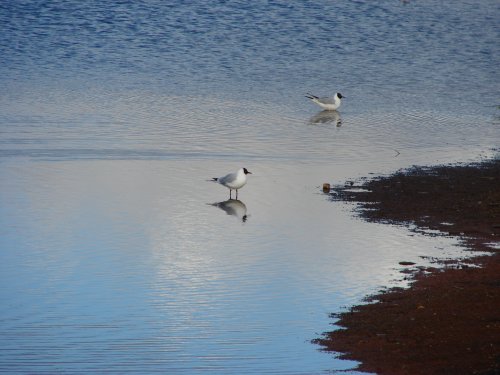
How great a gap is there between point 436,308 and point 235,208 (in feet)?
20.0

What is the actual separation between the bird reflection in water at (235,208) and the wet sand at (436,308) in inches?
69.1

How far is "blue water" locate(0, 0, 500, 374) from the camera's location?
12.1 metres

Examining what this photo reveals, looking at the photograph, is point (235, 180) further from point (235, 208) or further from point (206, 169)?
point (206, 169)

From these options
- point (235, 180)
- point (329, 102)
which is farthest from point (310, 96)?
point (235, 180)

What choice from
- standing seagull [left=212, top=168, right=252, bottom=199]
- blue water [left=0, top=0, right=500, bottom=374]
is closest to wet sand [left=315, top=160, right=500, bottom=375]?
blue water [left=0, top=0, right=500, bottom=374]

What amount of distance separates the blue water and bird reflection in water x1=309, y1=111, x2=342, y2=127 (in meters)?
0.15

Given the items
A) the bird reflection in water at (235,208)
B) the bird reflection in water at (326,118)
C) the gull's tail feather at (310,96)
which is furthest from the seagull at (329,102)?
the bird reflection in water at (235,208)

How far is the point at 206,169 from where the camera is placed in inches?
809

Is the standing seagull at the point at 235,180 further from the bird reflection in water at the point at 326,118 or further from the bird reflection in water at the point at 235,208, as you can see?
the bird reflection in water at the point at 326,118

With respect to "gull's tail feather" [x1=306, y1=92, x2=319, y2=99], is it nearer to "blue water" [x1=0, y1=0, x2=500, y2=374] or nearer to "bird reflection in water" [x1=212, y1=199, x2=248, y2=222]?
"blue water" [x1=0, y1=0, x2=500, y2=374]

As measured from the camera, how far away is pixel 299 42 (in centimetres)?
4084

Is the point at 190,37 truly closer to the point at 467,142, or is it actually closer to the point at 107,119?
the point at 107,119

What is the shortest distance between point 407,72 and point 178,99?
9214mm

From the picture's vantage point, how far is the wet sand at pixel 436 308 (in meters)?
10.9
